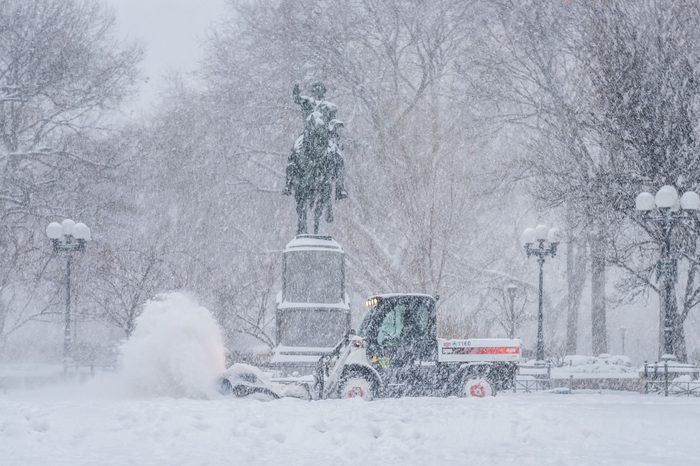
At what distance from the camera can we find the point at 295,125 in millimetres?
33062

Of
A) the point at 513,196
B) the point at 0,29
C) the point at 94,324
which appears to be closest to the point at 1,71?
the point at 0,29

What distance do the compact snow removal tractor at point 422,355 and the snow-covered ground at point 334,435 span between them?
3021 mm

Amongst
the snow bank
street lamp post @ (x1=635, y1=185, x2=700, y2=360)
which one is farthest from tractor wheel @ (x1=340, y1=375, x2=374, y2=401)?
street lamp post @ (x1=635, y1=185, x2=700, y2=360)

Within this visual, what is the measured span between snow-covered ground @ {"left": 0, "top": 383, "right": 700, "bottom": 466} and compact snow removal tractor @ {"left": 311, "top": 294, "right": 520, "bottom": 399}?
302cm

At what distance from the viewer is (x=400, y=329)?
A: 53.8ft

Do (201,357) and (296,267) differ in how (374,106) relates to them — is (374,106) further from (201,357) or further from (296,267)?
(201,357)

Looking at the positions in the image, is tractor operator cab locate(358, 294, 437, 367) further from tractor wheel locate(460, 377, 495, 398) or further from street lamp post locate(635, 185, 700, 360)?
street lamp post locate(635, 185, 700, 360)

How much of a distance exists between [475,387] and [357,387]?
7.25 ft

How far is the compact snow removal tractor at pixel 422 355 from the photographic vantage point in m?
16.2

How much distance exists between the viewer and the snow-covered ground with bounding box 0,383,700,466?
357 inches

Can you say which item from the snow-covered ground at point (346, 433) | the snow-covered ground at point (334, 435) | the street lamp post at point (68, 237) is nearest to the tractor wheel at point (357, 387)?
the snow-covered ground at point (346, 433)

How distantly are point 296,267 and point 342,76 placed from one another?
596 inches

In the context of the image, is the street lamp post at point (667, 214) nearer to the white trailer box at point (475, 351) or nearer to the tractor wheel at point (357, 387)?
the white trailer box at point (475, 351)

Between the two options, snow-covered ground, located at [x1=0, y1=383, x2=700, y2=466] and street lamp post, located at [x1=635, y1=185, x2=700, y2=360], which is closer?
snow-covered ground, located at [x1=0, y1=383, x2=700, y2=466]
